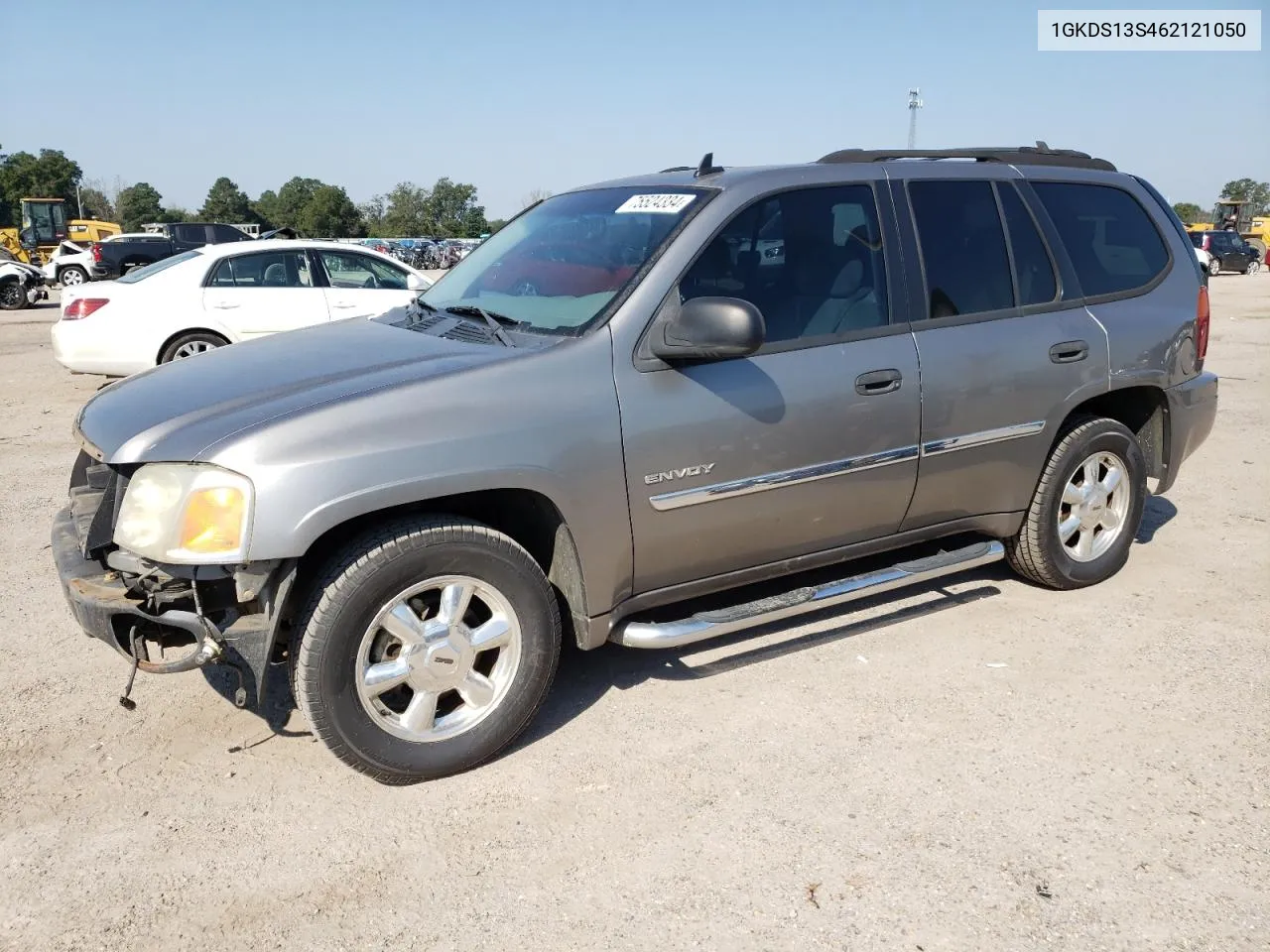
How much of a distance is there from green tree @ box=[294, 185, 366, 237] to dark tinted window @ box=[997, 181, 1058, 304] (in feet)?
328

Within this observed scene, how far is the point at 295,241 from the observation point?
10258 millimetres

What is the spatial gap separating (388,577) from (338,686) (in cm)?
36

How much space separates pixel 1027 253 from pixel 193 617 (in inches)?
140

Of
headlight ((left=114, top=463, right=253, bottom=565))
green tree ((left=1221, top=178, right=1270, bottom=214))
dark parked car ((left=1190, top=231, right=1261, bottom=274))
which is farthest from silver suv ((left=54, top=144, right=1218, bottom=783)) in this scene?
green tree ((left=1221, top=178, right=1270, bottom=214))

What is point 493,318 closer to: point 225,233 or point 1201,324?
point 1201,324

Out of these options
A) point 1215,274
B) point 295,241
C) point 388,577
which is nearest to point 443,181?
point 1215,274

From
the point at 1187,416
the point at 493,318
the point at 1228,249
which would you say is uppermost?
the point at 493,318

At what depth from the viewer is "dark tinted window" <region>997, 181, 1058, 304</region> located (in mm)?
4273

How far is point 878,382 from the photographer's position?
3764mm

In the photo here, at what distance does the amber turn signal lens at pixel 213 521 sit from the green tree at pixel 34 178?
8807cm

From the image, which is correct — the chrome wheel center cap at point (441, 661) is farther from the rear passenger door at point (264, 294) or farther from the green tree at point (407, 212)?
the green tree at point (407, 212)

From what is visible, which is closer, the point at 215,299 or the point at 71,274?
the point at 215,299

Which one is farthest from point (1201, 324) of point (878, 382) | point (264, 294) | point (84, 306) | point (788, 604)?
point (84, 306)

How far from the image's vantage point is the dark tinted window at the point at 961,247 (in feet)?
13.1
